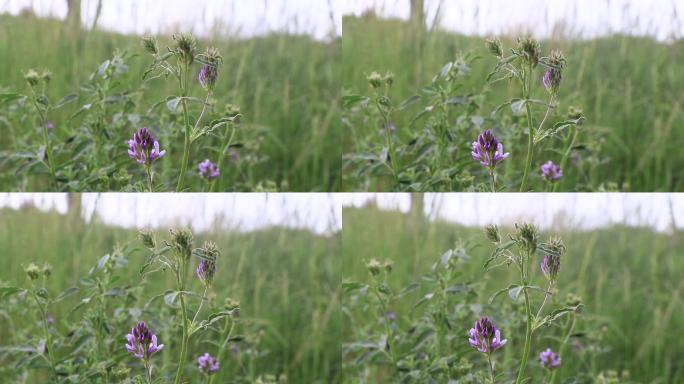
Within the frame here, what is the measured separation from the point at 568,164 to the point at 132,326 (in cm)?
137

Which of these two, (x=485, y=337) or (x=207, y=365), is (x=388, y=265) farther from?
(x=207, y=365)

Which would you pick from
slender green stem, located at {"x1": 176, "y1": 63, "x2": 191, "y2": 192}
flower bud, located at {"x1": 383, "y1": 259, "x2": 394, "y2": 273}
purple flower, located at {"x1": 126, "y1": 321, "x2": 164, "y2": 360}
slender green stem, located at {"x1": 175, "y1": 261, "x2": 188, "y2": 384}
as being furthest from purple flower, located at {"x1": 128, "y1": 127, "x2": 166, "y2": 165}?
flower bud, located at {"x1": 383, "y1": 259, "x2": 394, "y2": 273}

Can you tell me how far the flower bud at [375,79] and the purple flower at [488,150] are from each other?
0.33 metres

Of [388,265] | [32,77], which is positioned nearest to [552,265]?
[388,265]

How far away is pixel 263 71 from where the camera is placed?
9.61 feet

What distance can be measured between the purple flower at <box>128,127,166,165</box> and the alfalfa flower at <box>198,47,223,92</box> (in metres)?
0.22

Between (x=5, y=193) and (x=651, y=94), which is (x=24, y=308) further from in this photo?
(x=651, y=94)

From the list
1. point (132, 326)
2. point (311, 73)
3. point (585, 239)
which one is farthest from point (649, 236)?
point (132, 326)

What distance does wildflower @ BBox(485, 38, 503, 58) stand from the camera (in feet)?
9.40

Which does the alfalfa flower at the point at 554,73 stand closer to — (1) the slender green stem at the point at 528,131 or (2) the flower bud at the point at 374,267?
(1) the slender green stem at the point at 528,131

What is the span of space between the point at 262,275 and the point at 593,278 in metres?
0.98

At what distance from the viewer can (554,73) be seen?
2.87m

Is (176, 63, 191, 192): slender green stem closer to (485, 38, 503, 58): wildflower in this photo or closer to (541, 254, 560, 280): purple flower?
(485, 38, 503, 58): wildflower

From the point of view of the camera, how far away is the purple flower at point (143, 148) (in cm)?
285
